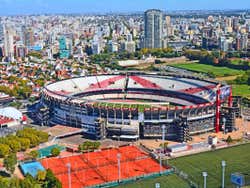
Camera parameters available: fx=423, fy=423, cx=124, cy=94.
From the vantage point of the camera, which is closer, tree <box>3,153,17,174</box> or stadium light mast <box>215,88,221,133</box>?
tree <box>3,153,17,174</box>

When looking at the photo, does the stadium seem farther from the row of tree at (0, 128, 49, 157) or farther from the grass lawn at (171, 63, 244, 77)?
the grass lawn at (171, 63, 244, 77)

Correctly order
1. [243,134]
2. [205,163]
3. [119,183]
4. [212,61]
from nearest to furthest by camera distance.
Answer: [119,183], [205,163], [243,134], [212,61]

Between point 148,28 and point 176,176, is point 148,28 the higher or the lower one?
the higher one

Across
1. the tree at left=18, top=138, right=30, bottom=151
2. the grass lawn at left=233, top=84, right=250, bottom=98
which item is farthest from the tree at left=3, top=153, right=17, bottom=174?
the grass lawn at left=233, top=84, right=250, bottom=98

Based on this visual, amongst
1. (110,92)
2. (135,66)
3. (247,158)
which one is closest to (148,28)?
(135,66)

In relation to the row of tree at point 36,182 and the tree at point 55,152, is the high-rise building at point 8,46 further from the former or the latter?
the row of tree at point 36,182

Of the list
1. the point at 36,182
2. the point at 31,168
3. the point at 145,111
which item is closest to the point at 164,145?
the point at 145,111

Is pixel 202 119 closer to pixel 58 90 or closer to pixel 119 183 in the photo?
pixel 119 183
